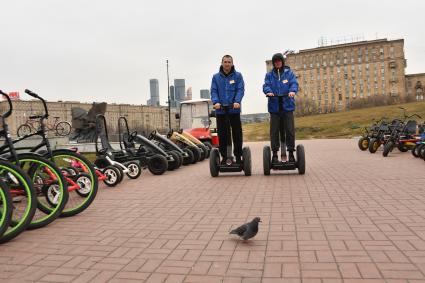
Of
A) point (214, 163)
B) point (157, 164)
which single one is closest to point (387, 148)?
point (214, 163)

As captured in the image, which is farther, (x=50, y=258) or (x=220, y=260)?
(x=50, y=258)

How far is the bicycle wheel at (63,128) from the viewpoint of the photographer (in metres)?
19.8

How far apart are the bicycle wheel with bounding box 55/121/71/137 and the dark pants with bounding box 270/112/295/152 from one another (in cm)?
1430

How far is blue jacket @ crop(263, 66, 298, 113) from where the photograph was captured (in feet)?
26.2

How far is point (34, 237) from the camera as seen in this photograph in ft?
13.2

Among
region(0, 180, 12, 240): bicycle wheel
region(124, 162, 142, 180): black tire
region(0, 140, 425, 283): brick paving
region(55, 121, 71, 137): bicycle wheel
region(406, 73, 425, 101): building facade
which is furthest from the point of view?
region(406, 73, 425, 101): building facade

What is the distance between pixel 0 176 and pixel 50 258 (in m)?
1.17

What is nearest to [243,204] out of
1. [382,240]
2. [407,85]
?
[382,240]

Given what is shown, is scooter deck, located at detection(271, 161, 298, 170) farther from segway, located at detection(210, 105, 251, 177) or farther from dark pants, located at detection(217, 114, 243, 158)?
dark pants, located at detection(217, 114, 243, 158)

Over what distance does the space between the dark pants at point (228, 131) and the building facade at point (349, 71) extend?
12439cm

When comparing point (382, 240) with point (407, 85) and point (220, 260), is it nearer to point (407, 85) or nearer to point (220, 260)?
point (220, 260)

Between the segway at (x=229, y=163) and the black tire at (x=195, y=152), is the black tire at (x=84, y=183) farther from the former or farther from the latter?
the black tire at (x=195, y=152)

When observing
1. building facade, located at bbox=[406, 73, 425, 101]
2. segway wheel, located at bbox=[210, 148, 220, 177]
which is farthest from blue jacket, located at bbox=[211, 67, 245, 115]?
building facade, located at bbox=[406, 73, 425, 101]

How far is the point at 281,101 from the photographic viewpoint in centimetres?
806
